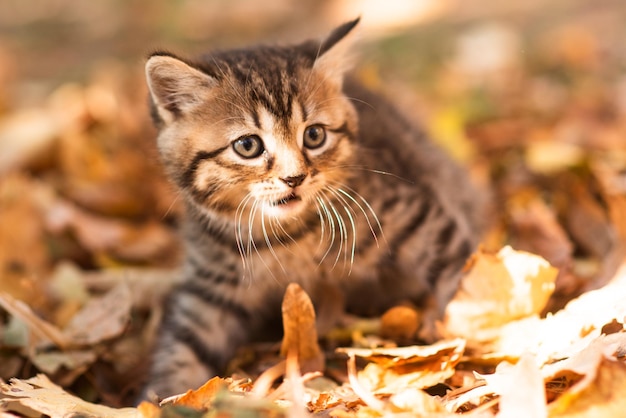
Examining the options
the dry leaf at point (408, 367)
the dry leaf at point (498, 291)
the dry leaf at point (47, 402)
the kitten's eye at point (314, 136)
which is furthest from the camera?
the kitten's eye at point (314, 136)

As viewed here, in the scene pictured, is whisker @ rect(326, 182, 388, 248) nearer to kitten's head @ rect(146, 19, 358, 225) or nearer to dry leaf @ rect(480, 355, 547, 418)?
kitten's head @ rect(146, 19, 358, 225)

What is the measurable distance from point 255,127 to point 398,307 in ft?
2.53

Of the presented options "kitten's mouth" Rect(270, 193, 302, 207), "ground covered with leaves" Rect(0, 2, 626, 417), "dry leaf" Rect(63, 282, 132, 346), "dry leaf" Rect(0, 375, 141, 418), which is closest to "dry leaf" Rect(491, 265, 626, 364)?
"ground covered with leaves" Rect(0, 2, 626, 417)

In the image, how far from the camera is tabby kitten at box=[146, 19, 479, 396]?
221 cm

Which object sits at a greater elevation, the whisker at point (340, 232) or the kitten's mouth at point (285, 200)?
the kitten's mouth at point (285, 200)

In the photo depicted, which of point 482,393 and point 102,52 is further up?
point 102,52

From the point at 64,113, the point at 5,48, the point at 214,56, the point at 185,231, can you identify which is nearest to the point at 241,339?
the point at 185,231

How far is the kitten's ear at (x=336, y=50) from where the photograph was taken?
7.73 feet

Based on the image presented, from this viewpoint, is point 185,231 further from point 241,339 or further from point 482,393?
point 482,393

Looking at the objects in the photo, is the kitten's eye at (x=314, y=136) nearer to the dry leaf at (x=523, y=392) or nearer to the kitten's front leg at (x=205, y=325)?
the kitten's front leg at (x=205, y=325)

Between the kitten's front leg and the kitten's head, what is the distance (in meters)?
0.39

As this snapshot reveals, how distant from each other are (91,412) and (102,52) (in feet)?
17.1

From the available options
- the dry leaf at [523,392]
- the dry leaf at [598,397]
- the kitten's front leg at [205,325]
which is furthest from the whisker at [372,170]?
the dry leaf at [598,397]

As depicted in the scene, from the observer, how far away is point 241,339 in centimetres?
259
